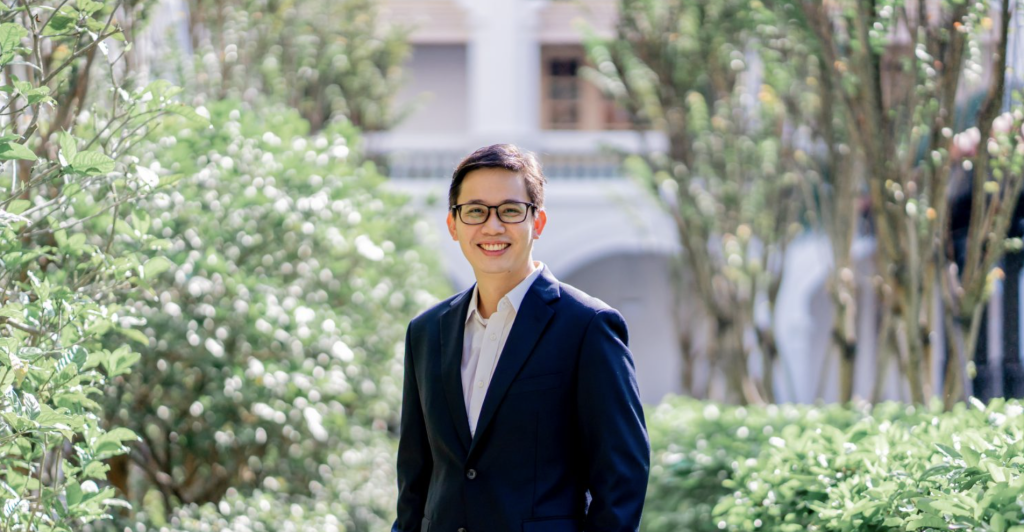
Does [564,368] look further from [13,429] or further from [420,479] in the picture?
[13,429]

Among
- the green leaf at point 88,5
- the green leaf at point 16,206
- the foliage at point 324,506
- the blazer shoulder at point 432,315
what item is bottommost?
the foliage at point 324,506

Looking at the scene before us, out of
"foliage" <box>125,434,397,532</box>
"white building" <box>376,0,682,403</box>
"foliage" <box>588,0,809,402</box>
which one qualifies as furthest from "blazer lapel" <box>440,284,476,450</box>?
"white building" <box>376,0,682,403</box>

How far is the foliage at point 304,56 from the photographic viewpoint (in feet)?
26.8

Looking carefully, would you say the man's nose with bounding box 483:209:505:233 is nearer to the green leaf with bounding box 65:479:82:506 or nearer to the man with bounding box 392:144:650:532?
the man with bounding box 392:144:650:532

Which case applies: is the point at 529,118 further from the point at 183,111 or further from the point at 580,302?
the point at 580,302

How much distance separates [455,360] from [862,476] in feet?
4.40

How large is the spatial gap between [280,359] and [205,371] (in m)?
0.49

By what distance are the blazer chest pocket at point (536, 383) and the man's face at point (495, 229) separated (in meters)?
0.25

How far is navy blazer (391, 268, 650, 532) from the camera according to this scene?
8.20 feet

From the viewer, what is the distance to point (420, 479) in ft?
9.31

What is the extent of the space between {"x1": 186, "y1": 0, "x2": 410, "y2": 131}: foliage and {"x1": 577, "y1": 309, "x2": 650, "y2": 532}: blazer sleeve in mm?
5242

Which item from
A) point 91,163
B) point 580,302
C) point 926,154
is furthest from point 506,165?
point 926,154

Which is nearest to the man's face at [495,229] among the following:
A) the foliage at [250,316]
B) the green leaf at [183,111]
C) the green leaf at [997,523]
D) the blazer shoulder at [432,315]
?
the blazer shoulder at [432,315]

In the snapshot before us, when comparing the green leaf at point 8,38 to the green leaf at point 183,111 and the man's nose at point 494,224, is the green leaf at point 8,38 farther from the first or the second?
the man's nose at point 494,224
